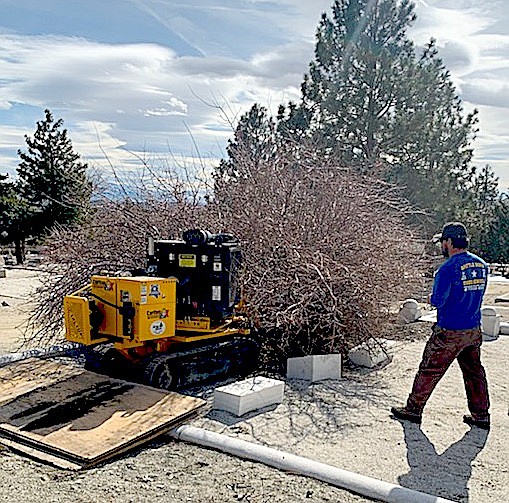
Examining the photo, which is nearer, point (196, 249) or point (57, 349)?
point (196, 249)

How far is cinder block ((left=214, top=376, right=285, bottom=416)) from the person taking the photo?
5812 mm

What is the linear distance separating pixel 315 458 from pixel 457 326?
1.65m

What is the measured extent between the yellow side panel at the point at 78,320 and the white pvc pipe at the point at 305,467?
4.61ft

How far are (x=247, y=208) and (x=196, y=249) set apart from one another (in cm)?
167

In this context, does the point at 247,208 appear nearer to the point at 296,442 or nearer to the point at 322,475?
the point at 296,442

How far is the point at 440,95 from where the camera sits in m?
19.3

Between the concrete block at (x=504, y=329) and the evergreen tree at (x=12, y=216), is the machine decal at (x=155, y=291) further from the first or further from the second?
the evergreen tree at (x=12, y=216)

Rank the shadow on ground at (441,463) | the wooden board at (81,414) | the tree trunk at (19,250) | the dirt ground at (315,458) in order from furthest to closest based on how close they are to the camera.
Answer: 1. the tree trunk at (19,250)
2. the wooden board at (81,414)
3. the shadow on ground at (441,463)
4. the dirt ground at (315,458)

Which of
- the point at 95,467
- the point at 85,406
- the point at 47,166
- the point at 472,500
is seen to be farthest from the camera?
the point at 47,166

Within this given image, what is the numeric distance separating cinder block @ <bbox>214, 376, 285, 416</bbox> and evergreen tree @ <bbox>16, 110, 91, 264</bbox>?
2461 cm

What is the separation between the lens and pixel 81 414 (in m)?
5.56

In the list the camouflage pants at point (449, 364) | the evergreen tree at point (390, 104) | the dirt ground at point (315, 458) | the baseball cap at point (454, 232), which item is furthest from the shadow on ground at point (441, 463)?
the evergreen tree at point (390, 104)

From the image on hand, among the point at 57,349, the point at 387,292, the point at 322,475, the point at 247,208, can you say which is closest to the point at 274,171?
the point at 247,208

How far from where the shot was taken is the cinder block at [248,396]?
5.81m
